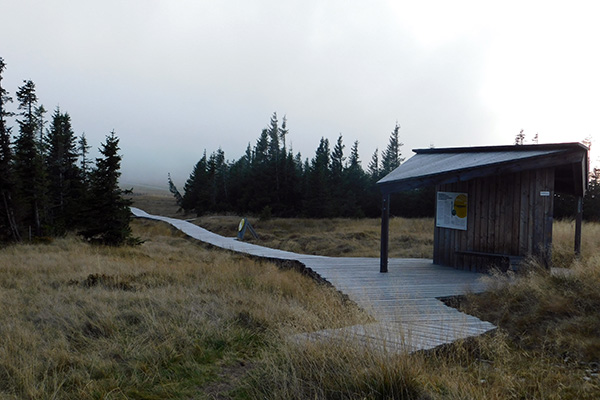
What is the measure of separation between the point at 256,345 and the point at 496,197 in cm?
725

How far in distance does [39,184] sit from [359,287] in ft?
58.4

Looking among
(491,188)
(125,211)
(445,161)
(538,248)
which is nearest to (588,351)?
(538,248)

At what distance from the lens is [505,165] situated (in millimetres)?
A: 8703

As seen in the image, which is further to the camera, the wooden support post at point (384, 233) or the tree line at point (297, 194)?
the tree line at point (297, 194)

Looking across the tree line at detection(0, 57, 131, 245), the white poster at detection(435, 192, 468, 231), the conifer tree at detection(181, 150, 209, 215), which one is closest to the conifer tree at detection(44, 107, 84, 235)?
the tree line at detection(0, 57, 131, 245)

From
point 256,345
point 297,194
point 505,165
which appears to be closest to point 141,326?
point 256,345

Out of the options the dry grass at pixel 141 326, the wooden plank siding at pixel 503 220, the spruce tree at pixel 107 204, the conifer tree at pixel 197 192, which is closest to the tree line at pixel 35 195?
the spruce tree at pixel 107 204

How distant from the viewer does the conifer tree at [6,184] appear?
1764 cm

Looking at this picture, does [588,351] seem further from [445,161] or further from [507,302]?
[445,161]

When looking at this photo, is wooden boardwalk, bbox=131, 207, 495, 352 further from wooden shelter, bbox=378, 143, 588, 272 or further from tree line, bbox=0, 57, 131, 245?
tree line, bbox=0, 57, 131, 245

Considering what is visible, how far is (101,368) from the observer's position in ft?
13.3

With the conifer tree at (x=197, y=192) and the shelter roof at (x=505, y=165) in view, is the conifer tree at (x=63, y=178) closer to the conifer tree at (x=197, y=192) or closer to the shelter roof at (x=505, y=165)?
the conifer tree at (x=197, y=192)

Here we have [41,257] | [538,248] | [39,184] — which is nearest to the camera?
[538,248]

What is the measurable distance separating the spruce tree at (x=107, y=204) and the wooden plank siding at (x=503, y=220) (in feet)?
43.1
